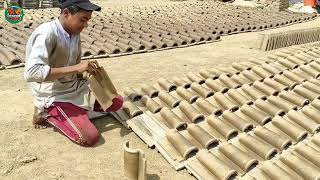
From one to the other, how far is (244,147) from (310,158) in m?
0.77

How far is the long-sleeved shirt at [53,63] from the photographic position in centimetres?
392

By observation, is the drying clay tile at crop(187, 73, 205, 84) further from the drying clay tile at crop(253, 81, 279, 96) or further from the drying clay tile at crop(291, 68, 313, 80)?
the drying clay tile at crop(291, 68, 313, 80)

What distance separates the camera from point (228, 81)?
596cm

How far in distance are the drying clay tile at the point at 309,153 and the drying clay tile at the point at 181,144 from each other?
1266mm

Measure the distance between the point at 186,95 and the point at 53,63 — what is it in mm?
2200

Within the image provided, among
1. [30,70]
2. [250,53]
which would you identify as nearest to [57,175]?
[30,70]

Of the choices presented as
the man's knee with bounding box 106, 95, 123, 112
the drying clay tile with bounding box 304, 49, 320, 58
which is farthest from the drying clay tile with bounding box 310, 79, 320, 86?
the man's knee with bounding box 106, 95, 123, 112

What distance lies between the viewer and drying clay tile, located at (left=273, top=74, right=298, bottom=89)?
584cm

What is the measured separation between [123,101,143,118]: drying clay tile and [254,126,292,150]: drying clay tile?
1.73m

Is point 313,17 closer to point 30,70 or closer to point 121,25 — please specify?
point 121,25

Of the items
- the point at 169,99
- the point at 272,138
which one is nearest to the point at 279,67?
the point at 169,99

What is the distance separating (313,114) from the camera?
15.8 feet

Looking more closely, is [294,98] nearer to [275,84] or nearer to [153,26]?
[275,84]

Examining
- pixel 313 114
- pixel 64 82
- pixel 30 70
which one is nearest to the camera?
pixel 30 70
